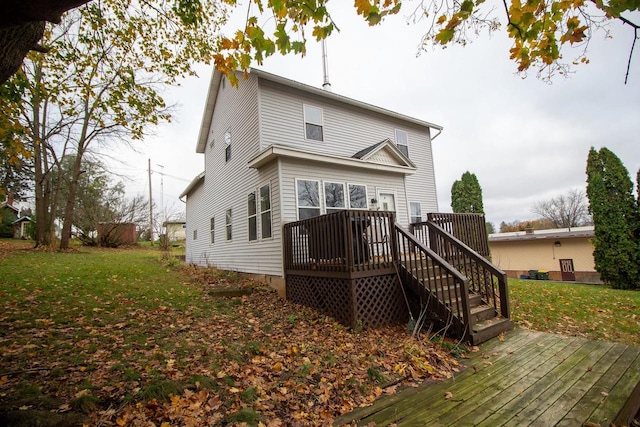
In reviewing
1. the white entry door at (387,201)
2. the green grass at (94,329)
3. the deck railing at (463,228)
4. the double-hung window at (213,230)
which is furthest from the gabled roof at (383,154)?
the double-hung window at (213,230)

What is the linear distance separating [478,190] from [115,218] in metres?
27.8

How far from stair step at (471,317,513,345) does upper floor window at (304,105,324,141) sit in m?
7.37

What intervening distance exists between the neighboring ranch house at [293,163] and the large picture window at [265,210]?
0.03 meters

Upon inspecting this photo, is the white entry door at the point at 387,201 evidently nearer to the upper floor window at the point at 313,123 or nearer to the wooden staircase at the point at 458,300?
the upper floor window at the point at 313,123

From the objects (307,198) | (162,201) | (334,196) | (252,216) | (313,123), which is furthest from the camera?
(162,201)

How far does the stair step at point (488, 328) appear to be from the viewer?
4979 mm

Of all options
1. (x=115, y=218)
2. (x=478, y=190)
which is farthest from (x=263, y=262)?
(x=115, y=218)

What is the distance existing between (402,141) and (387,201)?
12.7 ft

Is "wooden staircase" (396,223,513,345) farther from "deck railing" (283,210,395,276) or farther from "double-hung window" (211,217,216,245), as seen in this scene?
"double-hung window" (211,217,216,245)

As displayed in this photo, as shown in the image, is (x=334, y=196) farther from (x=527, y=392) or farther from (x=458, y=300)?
(x=527, y=392)

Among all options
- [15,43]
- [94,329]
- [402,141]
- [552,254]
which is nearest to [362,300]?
[94,329]

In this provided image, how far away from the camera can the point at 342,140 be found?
10.6 m

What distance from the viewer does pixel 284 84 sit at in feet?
30.9

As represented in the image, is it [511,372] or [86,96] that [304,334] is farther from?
[86,96]
